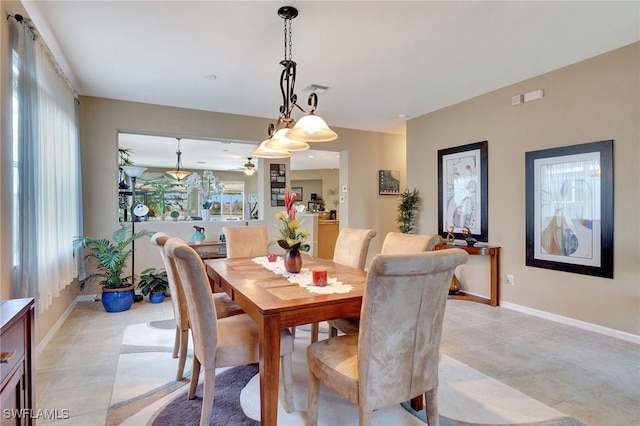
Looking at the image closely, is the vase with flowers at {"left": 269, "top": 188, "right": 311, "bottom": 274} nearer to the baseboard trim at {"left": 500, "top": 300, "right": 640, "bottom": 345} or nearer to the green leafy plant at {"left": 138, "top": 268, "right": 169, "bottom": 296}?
the green leafy plant at {"left": 138, "top": 268, "right": 169, "bottom": 296}

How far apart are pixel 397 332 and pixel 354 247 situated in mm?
1546

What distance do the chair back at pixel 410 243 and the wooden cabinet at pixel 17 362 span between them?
2.11 m

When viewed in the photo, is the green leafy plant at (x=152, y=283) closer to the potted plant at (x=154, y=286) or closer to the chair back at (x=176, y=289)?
the potted plant at (x=154, y=286)

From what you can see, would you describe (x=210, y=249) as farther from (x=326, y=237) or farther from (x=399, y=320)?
(x=399, y=320)

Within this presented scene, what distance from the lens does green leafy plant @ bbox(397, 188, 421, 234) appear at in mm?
5211

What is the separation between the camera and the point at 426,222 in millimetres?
5105

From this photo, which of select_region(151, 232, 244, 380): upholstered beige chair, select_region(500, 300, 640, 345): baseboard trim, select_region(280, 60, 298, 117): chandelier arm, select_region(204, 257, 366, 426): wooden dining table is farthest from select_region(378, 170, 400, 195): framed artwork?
A: select_region(151, 232, 244, 380): upholstered beige chair

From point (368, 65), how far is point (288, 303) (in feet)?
8.65

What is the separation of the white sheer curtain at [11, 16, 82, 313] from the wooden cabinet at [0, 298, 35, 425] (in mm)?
1143

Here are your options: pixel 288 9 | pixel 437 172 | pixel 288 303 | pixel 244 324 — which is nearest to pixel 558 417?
pixel 288 303

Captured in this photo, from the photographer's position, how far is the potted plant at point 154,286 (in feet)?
13.7

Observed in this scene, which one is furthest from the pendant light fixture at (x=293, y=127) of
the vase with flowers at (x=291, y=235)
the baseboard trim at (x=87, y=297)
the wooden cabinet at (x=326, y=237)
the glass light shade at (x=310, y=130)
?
the wooden cabinet at (x=326, y=237)

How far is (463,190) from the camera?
14.8ft

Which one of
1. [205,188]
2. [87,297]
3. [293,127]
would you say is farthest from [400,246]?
[87,297]
